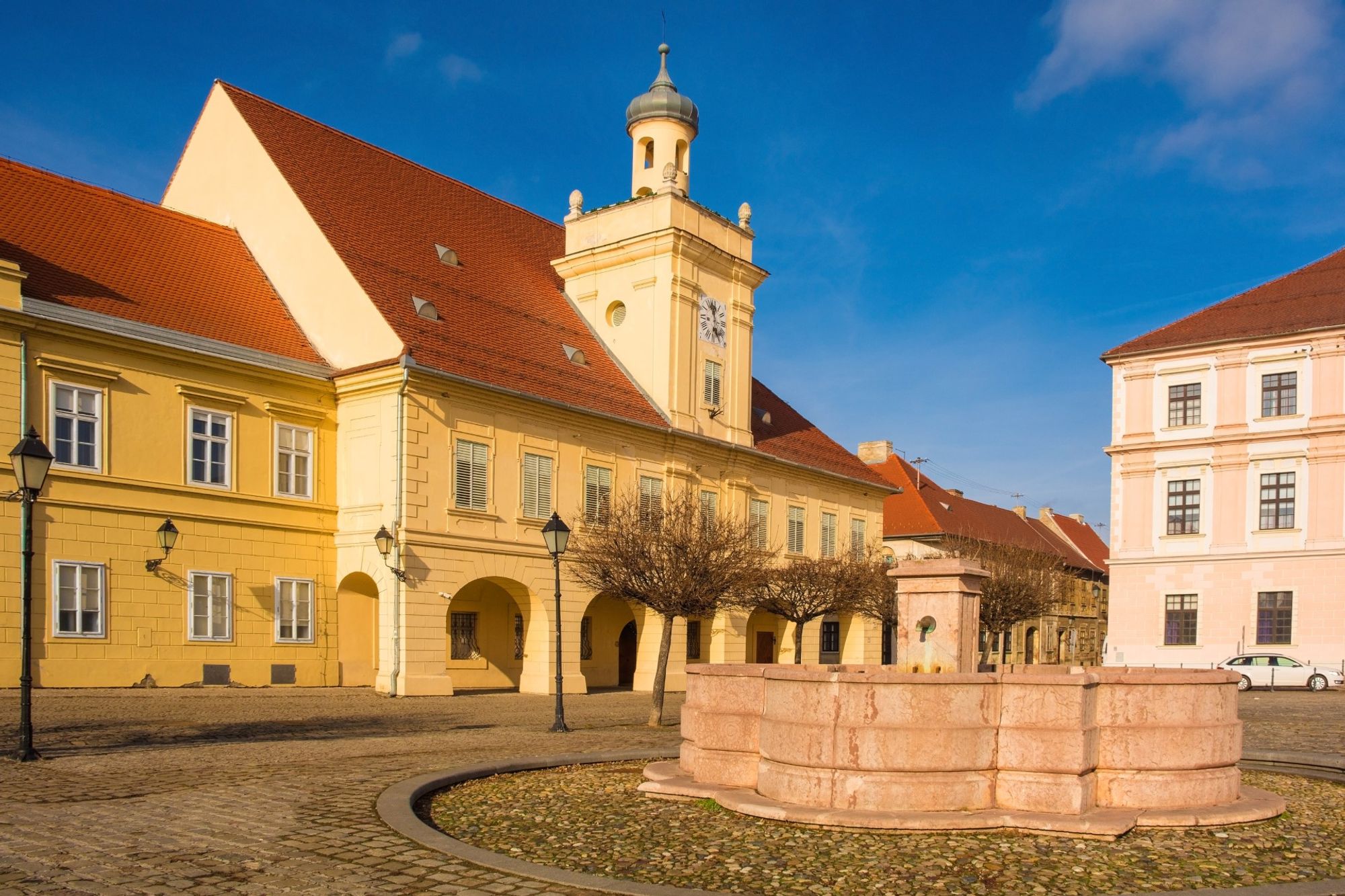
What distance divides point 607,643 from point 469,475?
832cm

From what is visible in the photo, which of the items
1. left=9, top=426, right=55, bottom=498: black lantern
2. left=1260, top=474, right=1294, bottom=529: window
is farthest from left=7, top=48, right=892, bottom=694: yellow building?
left=1260, top=474, right=1294, bottom=529: window

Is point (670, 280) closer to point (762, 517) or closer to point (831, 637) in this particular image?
point (762, 517)

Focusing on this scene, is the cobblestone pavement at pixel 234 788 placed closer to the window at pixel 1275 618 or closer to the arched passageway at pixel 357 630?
the arched passageway at pixel 357 630

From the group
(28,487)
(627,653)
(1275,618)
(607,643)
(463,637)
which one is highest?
(28,487)

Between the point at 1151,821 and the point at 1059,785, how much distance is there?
0.78 meters

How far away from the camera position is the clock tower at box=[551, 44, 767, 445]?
33.6 m

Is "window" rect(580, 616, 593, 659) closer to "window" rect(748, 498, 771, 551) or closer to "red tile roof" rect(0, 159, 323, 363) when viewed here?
"window" rect(748, 498, 771, 551)

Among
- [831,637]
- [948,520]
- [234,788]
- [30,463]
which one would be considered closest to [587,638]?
[831,637]

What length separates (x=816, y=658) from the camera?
1527 inches

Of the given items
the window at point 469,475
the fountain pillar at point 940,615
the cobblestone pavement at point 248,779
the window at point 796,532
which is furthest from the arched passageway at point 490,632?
the fountain pillar at point 940,615

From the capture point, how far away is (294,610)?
84.8ft

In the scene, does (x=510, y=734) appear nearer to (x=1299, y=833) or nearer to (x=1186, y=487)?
(x=1299, y=833)

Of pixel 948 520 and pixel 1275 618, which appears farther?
pixel 948 520

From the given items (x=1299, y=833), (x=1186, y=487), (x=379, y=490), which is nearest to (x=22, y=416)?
(x=379, y=490)
